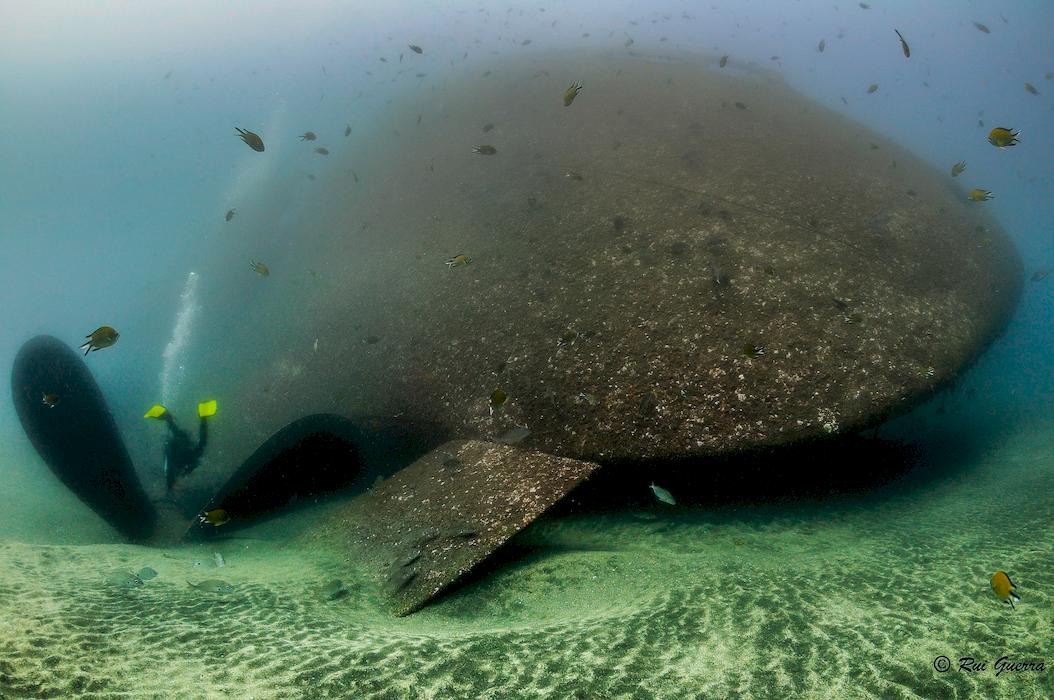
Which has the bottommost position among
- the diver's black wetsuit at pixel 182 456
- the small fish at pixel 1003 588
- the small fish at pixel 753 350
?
the small fish at pixel 1003 588

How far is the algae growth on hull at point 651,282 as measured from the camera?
520 centimetres

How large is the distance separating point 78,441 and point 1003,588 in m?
11.1

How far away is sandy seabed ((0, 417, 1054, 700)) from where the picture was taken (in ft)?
7.86

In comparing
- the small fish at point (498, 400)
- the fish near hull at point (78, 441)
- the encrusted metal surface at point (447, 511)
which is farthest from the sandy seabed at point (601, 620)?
the fish near hull at point (78, 441)

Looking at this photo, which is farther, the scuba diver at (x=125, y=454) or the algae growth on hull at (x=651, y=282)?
the scuba diver at (x=125, y=454)

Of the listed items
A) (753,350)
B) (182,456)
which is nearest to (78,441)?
(182,456)

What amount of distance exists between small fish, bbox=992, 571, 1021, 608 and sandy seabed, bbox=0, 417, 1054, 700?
0.10 m

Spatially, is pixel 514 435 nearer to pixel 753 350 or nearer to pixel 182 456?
pixel 753 350

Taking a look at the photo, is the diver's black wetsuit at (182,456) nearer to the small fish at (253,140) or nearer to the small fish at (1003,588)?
the small fish at (253,140)

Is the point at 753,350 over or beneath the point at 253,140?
beneath

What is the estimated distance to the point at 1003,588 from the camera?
2814 mm

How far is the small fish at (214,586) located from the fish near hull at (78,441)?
4.93 m

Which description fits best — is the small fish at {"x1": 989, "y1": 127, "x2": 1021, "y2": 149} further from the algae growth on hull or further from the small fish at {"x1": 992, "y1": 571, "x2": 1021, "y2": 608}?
the small fish at {"x1": 992, "y1": 571, "x2": 1021, "y2": 608}

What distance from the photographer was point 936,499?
5531mm
